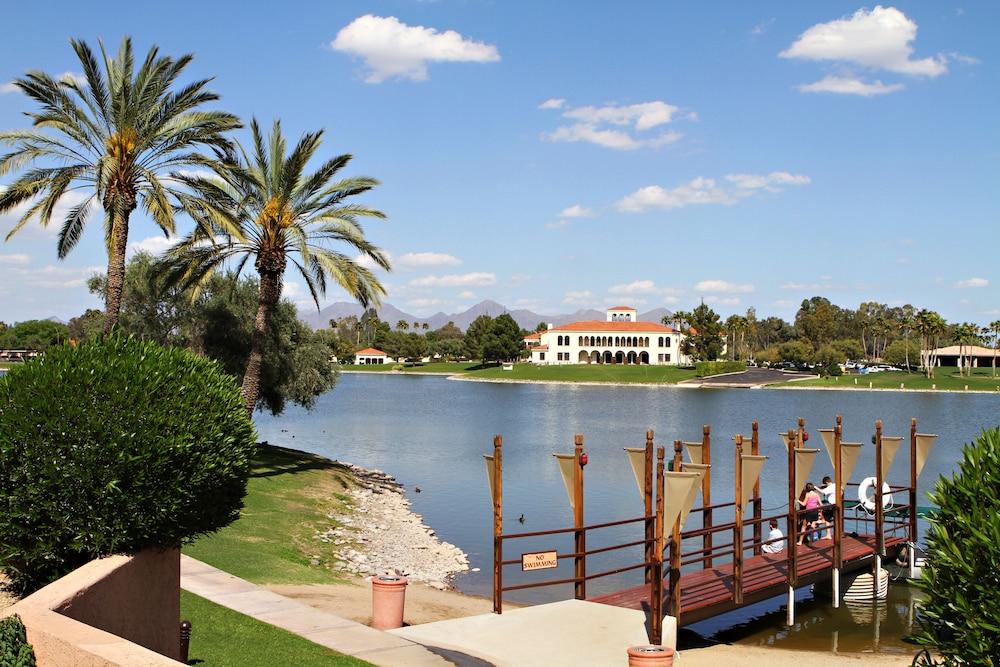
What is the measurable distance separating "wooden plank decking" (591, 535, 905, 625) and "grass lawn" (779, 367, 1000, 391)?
11539 cm

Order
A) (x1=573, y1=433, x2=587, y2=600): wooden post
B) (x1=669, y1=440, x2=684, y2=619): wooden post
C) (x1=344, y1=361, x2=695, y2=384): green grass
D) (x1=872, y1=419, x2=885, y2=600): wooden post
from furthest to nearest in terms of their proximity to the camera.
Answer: (x1=344, y1=361, x2=695, y2=384): green grass, (x1=872, y1=419, x2=885, y2=600): wooden post, (x1=573, y1=433, x2=587, y2=600): wooden post, (x1=669, y1=440, x2=684, y2=619): wooden post

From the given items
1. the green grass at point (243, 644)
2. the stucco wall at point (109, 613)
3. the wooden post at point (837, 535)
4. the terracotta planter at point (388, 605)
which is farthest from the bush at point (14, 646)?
the wooden post at point (837, 535)

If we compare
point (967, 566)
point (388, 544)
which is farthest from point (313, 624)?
point (388, 544)

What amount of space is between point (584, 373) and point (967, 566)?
160 m

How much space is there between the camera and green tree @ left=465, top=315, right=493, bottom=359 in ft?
600

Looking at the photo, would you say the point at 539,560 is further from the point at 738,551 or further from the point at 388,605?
the point at 738,551

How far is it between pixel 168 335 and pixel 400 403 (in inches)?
2596

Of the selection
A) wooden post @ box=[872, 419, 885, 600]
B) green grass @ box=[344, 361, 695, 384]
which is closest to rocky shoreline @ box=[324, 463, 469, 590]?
wooden post @ box=[872, 419, 885, 600]

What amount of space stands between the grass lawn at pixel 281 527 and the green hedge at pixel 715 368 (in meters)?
118

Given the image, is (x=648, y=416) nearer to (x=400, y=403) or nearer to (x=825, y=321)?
(x=400, y=403)

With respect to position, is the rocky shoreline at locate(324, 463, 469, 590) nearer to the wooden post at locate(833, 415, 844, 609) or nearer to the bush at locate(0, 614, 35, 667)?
the wooden post at locate(833, 415, 844, 609)

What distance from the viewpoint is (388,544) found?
96.8ft

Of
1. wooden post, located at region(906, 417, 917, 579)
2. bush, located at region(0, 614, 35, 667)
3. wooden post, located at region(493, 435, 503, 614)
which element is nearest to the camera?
bush, located at region(0, 614, 35, 667)

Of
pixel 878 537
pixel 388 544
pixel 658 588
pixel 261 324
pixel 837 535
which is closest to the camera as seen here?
pixel 658 588
